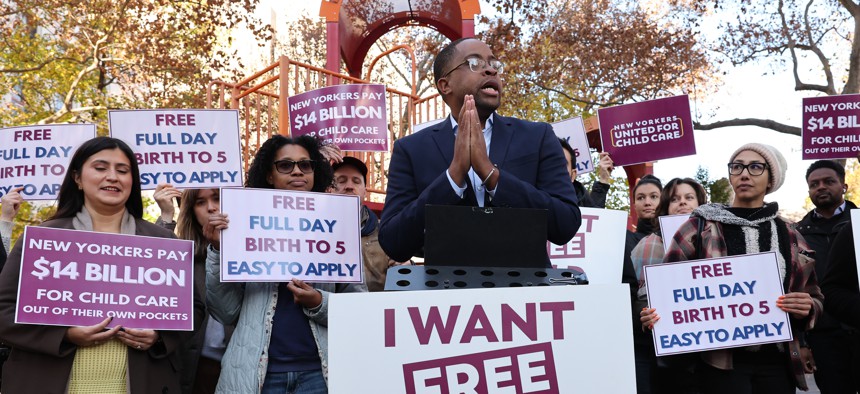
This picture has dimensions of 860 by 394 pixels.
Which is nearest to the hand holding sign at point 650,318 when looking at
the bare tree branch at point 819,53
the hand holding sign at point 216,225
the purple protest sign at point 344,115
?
the hand holding sign at point 216,225

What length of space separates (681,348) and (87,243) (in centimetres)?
281

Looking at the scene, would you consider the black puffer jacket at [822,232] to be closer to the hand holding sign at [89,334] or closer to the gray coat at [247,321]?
the gray coat at [247,321]

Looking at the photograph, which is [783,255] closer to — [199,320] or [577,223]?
[577,223]

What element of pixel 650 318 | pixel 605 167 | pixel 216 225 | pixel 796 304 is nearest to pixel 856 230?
pixel 796 304

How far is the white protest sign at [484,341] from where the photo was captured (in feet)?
7.64

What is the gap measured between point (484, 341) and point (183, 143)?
387 centimetres

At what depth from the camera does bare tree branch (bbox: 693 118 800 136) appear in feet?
57.8

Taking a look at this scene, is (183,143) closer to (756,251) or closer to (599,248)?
(599,248)

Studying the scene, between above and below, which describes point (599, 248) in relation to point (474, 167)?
below

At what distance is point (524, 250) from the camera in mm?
2604

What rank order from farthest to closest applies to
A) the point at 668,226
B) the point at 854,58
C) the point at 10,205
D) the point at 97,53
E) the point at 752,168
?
the point at 97,53 → the point at 854,58 → the point at 668,226 → the point at 10,205 → the point at 752,168

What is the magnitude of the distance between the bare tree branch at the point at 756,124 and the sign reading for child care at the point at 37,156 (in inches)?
563

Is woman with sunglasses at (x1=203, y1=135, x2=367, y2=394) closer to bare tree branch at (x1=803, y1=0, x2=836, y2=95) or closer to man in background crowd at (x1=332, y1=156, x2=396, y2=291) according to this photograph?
man in background crowd at (x1=332, y1=156, x2=396, y2=291)

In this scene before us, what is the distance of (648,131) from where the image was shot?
8570 mm
